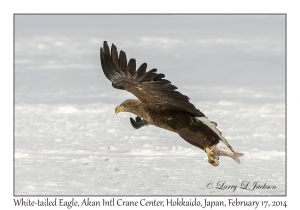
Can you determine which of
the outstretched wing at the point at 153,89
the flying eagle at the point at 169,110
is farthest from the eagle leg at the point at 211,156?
the outstretched wing at the point at 153,89

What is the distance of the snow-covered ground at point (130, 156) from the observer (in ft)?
25.3

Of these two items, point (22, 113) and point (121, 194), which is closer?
point (121, 194)

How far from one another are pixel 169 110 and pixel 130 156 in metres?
2.19

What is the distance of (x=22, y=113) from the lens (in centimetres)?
1309

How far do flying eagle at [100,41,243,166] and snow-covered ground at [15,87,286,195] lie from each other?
0.65 m

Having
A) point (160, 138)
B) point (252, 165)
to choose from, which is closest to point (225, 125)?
point (160, 138)

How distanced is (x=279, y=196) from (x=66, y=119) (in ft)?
→ 19.8

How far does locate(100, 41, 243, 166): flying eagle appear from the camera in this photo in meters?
7.04

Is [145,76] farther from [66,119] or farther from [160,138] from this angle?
[66,119]

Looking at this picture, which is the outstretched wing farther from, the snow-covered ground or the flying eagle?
the snow-covered ground

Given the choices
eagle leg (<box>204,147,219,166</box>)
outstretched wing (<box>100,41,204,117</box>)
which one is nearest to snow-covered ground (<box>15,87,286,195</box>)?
eagle leg (<box>204,147,219,166</box>)

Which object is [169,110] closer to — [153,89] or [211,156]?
[153,89]

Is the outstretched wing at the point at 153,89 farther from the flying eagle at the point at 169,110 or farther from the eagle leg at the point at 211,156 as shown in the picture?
the eagle leg at the point at 211,156

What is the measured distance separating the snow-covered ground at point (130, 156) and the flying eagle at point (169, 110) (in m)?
0.65
